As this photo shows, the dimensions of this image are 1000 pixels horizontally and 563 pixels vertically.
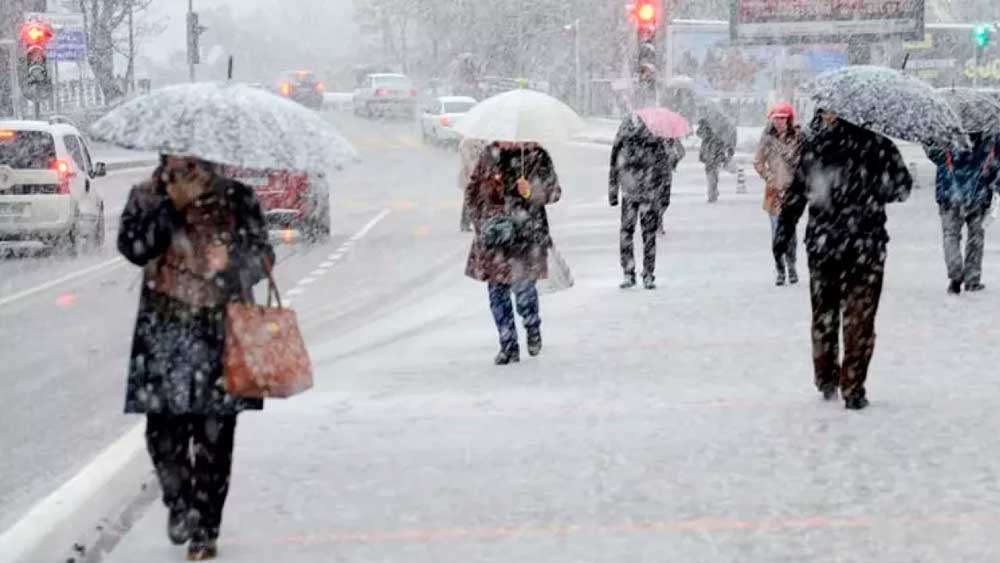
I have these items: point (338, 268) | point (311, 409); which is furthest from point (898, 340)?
point (338, 268)

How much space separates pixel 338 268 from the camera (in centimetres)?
1950

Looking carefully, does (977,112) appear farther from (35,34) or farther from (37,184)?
(35,34)

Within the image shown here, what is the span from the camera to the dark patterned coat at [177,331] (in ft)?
20.8

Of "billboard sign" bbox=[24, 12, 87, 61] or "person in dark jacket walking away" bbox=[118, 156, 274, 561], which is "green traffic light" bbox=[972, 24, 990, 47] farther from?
"person in dark jacket walking away" bbox=[118, 156, 274, 561]

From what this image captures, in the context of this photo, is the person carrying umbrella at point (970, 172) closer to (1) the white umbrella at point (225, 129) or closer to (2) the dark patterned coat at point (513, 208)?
(2) the dark patterned coat at point (513, 208)

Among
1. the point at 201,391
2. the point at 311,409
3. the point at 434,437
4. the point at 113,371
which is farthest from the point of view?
the point at 113,371

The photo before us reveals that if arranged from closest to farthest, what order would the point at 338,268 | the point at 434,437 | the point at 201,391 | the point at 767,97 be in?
the point at 201,391
the point at 434,437
the point at 338,268
the point at 767,97

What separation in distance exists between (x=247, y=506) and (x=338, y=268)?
39.6 ft

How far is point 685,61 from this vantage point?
58.2 meters

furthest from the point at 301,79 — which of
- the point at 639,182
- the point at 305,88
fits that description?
the point at 639,182

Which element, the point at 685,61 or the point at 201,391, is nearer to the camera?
the point at 201,391

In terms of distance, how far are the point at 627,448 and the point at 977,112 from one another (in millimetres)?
7068

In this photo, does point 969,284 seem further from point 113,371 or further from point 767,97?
point 767,97

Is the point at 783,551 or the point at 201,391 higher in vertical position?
the point at 201,391
